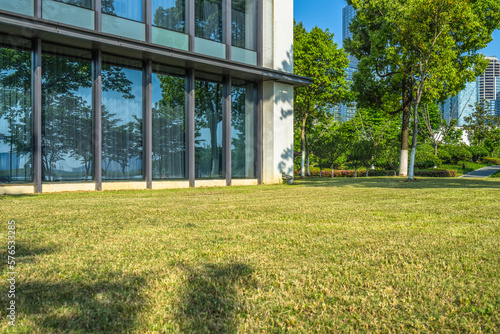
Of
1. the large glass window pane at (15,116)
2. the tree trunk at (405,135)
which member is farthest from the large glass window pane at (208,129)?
the tree trunk at (405,135)

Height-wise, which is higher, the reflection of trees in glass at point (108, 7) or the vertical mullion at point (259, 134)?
the reflection of trees in glass at point (108, 7)

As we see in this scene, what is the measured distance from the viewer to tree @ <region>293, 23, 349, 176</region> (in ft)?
87.0

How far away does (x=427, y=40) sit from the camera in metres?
19.2

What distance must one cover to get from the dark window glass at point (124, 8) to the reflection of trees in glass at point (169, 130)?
2259mm

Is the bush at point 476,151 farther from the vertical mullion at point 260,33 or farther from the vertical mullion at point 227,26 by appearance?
the vertical mullion at point 227,26

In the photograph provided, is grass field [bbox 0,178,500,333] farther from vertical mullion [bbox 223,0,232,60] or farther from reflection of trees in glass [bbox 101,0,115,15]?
vertical mullion [bbox 223,0,232,60]

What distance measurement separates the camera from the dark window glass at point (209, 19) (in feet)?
52.7

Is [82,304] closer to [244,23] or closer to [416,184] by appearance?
[416,184]

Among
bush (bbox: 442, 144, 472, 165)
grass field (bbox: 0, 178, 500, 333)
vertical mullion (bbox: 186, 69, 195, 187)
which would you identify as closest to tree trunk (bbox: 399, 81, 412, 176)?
vertical mullion (bbox: 186, 69, 195, 187)

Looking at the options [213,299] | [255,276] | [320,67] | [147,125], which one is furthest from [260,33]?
[213,299]

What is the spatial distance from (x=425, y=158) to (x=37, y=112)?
3325 cm

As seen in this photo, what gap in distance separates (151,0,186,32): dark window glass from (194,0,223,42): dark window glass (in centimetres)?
61

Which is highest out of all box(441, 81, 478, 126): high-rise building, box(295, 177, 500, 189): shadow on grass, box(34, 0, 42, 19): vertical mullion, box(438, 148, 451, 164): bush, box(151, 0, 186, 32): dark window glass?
box(441, 81, 478, 126): high-rise building

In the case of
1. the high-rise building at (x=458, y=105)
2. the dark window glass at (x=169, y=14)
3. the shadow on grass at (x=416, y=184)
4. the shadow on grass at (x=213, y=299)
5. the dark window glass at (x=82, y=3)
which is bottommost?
the shadow on grass at (x=213, y=299)
